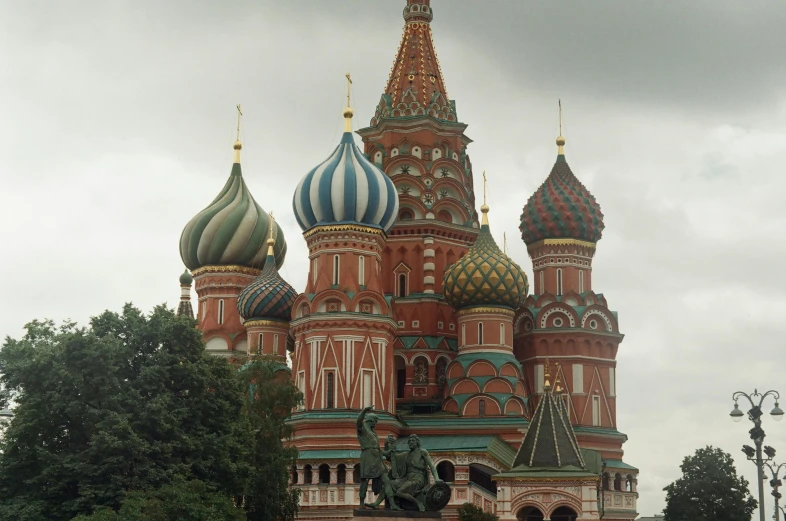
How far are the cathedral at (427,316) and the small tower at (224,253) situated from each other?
7 cm

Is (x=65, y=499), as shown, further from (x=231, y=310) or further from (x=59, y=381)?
(x=231, y=310)

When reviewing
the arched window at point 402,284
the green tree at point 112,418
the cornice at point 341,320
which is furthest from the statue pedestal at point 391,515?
the arched window at point 402,284

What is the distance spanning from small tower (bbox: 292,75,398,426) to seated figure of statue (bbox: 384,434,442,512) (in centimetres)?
1645

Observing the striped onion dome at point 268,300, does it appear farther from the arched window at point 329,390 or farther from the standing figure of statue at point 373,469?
the standing figure of statue at point 373,469

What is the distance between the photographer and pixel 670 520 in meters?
52.3

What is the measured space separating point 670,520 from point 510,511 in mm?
16893

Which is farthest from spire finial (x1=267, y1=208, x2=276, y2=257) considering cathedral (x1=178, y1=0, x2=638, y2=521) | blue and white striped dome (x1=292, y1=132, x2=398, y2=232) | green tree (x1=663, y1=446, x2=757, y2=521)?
green tree (x1=663, y1=446, x2=757, y2=521)

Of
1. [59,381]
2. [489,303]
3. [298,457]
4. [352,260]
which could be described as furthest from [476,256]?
[59,381]

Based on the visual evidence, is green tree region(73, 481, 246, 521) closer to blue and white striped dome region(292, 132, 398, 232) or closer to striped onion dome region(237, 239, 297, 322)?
blue and white striped dome region(292, 132, 398, 232)

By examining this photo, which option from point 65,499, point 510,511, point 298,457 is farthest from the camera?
point 298,457

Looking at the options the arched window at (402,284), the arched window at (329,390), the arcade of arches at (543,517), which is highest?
the arched window at (402,284)

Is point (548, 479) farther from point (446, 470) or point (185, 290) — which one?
point (185, 290)

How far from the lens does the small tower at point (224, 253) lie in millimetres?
53438

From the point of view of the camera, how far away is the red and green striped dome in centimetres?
5019
